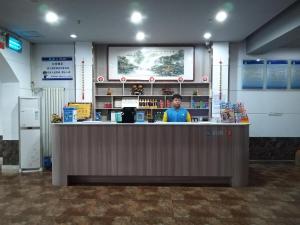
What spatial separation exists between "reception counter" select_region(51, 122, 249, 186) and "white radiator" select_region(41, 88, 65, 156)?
214 centimetres

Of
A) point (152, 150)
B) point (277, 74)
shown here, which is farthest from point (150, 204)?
point (277, 74)

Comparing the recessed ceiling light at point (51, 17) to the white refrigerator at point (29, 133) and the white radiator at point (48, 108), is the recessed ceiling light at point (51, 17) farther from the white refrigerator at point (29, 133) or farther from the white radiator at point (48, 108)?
the white radiator at point (48, 108)

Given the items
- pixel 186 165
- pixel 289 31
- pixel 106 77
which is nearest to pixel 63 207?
pixel 186 165

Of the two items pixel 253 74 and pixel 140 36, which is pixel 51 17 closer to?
pixel 140 36

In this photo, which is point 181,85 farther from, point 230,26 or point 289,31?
point 289,31

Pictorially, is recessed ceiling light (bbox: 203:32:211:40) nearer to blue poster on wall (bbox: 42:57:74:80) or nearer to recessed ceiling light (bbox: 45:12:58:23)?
recessed ceiling light (bbox: 45:12:58:23)

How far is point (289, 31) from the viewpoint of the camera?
4426 mm

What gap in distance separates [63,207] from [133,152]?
60.5 inches

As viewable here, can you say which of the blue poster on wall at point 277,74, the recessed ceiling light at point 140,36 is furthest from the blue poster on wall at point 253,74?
the recessed ceiling light at point 140,36

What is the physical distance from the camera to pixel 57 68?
6.79 metres

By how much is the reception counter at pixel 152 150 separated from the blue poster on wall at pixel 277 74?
2948 millimetres

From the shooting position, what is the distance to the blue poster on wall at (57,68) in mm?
6773

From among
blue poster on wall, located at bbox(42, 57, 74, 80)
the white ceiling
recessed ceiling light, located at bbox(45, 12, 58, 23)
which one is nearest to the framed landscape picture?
the white ceiling

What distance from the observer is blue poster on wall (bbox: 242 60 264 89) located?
6664 mm
